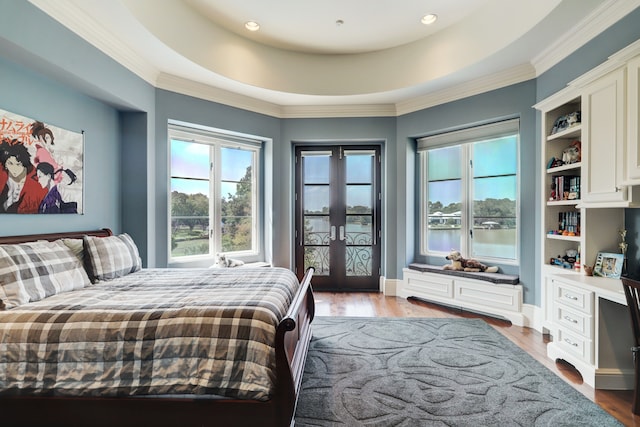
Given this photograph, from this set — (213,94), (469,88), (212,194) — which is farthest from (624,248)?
(213,94)

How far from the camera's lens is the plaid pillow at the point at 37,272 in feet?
6.54

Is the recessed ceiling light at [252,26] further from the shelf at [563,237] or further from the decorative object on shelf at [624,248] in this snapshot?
the decorative object on shelf at [624,248]

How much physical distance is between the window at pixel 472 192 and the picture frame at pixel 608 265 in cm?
139

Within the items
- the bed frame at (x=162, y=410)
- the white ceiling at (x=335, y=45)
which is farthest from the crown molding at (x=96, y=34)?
the bed frame at (x=162, y=410)

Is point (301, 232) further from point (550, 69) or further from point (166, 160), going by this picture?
point (550, 69)

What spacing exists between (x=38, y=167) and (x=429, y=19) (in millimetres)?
4059

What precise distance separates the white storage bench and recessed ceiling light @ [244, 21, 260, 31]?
3.71 metres

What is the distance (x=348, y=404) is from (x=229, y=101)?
391 centimetres

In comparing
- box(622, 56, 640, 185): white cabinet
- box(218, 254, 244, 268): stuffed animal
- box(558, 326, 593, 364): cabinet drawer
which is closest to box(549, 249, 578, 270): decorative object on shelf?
box(558, 326, 593, 364): cabinet drawer

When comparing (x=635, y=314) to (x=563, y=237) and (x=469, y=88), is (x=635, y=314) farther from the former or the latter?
(x=469, y=88)

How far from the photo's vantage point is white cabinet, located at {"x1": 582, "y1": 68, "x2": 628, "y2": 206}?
2.31 m

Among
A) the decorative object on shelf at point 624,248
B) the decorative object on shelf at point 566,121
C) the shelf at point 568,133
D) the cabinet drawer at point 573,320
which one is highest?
the decorative object on shelf at point 566,121

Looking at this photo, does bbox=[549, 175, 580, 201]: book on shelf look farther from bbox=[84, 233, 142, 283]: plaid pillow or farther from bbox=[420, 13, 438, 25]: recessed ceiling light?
bbox=[84, 233, 142, 283]: plaid pillow

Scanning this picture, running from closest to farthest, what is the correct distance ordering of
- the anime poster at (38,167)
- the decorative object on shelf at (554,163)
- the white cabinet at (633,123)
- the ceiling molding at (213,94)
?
the white cabinet at (633,123)
the anime poster at (38,167)
the decorative object on shelf at (554,163)
the ceiling molding at (213,94)
